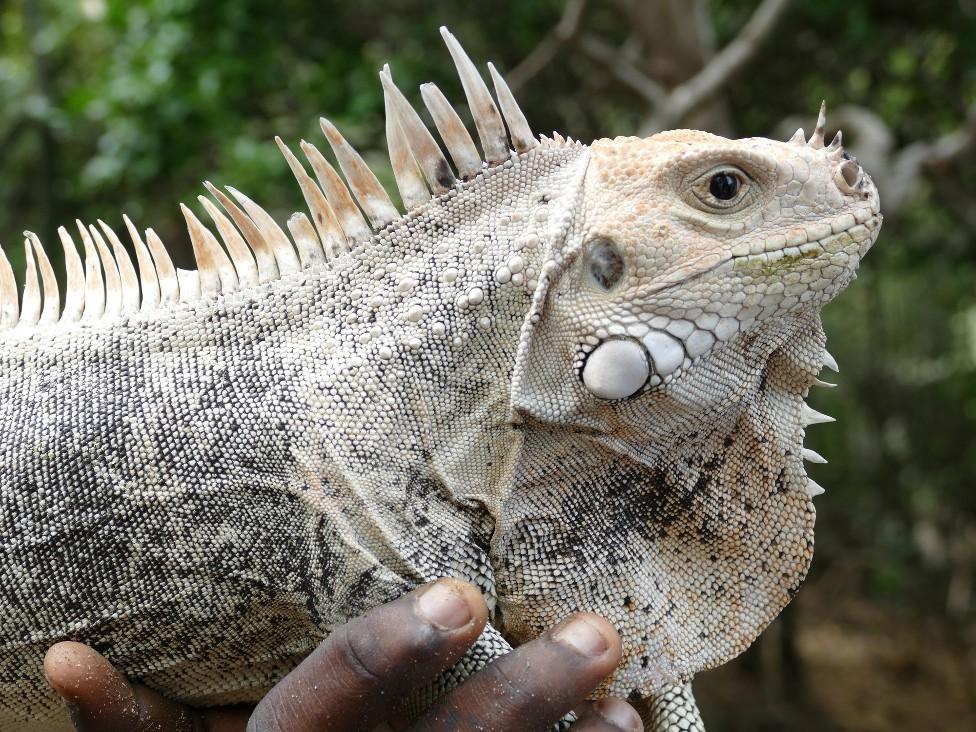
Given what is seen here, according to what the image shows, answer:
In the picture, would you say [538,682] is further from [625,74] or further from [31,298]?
[625,74]

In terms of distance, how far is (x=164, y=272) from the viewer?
209 centimetres

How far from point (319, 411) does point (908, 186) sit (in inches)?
156

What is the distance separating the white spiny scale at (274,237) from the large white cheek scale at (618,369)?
68 centimetres

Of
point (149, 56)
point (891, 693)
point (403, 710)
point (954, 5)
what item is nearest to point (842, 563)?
point (891, 693)

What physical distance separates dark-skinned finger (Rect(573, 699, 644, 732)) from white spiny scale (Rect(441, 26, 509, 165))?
1.10 m

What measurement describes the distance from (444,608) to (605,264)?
0.70 meters

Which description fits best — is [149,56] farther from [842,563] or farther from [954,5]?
[842,563]

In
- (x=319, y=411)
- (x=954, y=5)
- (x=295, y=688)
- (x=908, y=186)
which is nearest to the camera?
(x=295, y=688)

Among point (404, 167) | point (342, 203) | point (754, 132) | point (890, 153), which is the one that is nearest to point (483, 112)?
point (404, 167)

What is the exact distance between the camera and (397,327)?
1859 millimetres

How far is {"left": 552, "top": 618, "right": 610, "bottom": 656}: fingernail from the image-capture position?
1698 millimetres

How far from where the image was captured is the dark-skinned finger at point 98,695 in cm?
177

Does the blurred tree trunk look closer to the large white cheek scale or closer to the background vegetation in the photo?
the background vegetation

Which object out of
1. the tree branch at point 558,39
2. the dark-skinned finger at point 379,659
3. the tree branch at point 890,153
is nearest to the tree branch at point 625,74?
the tree branch at point 558,39
